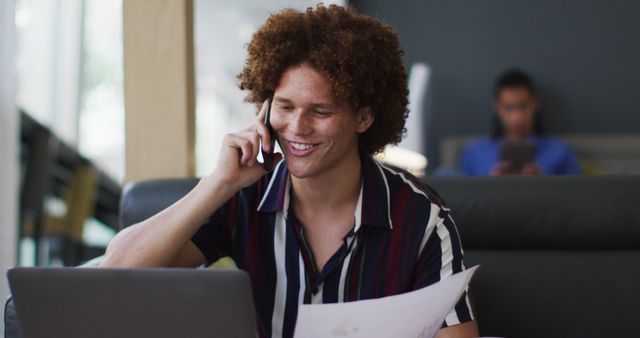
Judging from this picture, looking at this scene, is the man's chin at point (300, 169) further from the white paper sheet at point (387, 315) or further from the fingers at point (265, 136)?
the white paper sheet at point (387, 315)

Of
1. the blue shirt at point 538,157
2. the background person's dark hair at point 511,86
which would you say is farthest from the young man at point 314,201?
the background person's dark hair at point 511,86

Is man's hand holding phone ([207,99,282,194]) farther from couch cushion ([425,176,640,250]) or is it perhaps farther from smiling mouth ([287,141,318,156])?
couch cushion ([425,176,640,250])

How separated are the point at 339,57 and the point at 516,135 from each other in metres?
3.12

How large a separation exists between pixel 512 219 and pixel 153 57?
1019 mm

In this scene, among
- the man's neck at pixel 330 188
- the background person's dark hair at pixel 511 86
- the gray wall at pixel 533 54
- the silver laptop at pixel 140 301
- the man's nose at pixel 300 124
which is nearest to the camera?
the silver laptop at pixel 140 301

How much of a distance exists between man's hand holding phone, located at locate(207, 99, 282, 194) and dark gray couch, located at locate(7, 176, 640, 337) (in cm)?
53

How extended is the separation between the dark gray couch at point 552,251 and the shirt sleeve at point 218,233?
1.75 ft

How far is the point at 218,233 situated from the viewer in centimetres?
186

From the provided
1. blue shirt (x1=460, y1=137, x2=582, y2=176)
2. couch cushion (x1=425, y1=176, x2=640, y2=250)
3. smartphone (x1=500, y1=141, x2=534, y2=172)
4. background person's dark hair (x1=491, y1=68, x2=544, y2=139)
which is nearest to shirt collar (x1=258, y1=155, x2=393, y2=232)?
couch cushion (x1=425, y1=176, x2=640, y2=250)

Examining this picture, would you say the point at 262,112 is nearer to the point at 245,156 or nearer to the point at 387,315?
the point at 245,156

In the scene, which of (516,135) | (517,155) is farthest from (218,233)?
(516,135)

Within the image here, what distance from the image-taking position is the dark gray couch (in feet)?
6.72

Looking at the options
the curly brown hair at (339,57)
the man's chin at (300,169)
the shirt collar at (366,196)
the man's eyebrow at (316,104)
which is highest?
the curly brown hair at (339,57)

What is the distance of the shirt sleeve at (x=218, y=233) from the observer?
6.04 ft
